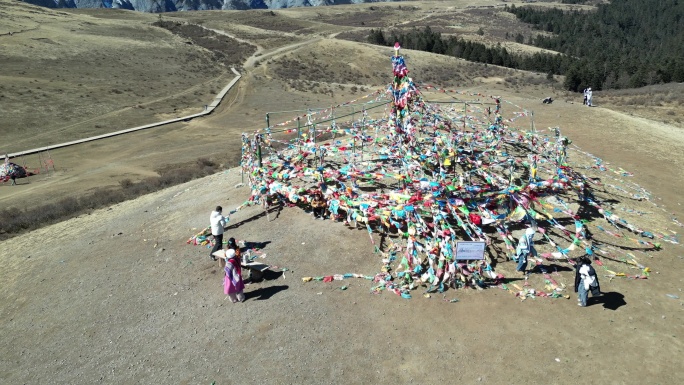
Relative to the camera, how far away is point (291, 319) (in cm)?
1012

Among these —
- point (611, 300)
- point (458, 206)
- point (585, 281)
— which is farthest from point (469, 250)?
point (611, 300)

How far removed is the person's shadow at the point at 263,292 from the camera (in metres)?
11.0

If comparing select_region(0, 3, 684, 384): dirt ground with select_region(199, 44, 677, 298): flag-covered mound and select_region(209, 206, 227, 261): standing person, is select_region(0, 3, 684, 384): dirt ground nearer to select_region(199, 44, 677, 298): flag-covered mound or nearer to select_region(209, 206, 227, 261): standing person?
select_region(199, 44, 677, 298): flag-covered mound

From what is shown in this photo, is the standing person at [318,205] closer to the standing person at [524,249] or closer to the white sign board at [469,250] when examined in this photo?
the white sign board at [469,250]

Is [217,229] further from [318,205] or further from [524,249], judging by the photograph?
[524,249]

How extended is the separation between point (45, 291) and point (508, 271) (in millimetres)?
12244

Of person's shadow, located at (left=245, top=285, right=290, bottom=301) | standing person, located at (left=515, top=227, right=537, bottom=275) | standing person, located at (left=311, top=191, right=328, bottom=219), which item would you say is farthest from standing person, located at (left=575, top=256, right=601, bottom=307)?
standing person, located at (left=311, top=191, right=328, bottom=219)

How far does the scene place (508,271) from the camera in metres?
11.4

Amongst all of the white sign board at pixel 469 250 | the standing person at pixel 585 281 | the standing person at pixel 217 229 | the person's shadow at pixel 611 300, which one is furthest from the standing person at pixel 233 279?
the person's shadow at pixel 611 300

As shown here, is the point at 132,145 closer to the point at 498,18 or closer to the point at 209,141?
the point at 209,141

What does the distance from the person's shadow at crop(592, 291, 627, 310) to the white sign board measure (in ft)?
8.72

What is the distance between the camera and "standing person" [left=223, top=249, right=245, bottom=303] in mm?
10422

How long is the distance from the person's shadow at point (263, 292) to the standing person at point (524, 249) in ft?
18.5

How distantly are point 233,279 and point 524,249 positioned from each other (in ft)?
22.5
